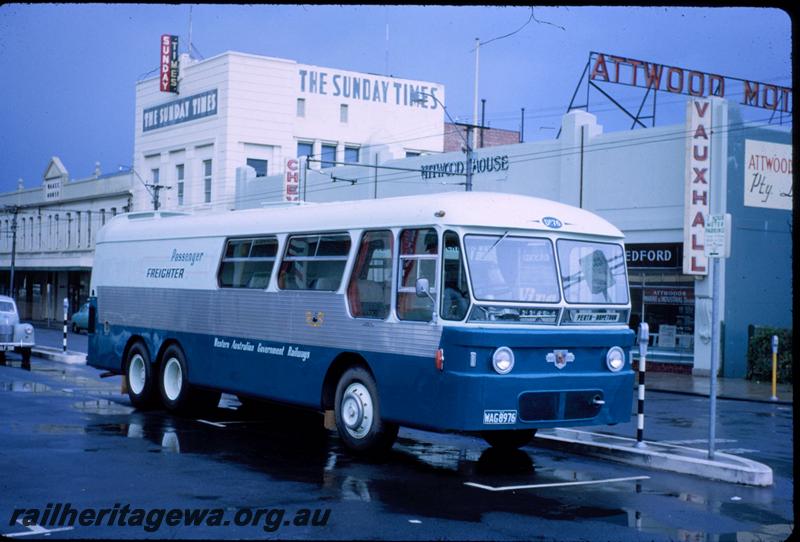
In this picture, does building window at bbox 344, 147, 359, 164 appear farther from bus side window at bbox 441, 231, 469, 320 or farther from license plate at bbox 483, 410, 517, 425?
license plate at bbox 483, 410, 517, 425

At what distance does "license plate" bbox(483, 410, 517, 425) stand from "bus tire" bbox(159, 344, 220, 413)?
6.13m

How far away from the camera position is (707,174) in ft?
92.3

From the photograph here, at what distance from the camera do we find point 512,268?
11.1 m

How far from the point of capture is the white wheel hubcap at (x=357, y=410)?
11727 mm

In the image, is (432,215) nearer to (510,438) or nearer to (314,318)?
(314,318)

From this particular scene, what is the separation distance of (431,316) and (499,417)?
49.7 inches

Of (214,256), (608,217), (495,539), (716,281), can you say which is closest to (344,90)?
(608,217)


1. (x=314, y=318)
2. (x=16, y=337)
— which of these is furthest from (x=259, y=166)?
(x=314, y=318)

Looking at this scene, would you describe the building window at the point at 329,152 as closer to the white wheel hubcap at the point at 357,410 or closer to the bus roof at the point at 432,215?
the bus roof at the point at 432,215

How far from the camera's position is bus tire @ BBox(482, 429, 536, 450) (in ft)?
41.7

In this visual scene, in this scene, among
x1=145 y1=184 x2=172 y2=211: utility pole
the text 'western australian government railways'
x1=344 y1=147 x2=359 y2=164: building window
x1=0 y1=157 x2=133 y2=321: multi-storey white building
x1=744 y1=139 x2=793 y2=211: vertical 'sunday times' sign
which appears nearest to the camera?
the text 'western australian government railways'

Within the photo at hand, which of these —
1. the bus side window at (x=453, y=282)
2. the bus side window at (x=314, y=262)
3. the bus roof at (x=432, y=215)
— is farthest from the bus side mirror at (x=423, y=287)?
the bus side window at (x=314, y=262)

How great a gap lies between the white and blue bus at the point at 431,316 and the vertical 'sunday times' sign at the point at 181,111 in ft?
113

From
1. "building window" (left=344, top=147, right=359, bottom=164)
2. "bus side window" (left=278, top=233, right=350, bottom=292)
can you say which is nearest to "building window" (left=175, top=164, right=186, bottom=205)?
"building window" (left=344, top=147, right=359, bottom=164)
